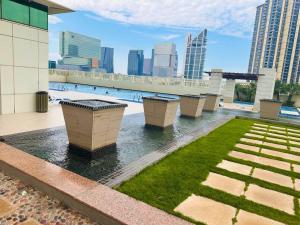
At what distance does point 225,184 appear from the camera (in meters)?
3.60

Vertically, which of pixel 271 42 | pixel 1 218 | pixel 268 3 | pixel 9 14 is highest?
pixel 268 3

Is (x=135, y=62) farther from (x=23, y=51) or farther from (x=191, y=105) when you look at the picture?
(x=23, y=51)

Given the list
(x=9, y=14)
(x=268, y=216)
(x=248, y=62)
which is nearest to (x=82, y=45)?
(x=248, y=62)

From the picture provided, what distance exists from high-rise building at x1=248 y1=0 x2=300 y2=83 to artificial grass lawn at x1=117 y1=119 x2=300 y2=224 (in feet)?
171

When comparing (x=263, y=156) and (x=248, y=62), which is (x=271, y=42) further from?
(x=263, y=156)

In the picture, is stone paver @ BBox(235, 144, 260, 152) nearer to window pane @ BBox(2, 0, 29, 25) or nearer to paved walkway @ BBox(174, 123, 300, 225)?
paved walkway @ BBox(174, 123, 300, 225)

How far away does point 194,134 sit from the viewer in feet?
22.7

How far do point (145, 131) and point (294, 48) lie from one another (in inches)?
2134

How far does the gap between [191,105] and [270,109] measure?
4632 millimetres

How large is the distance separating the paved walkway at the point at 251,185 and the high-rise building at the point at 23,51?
731 centimetres

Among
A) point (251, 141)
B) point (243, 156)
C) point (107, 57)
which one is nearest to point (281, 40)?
point (251, 141)

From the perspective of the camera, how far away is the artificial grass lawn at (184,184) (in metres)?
2.88

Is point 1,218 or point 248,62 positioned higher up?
point 248,62

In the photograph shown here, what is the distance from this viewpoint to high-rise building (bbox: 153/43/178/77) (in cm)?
10209
